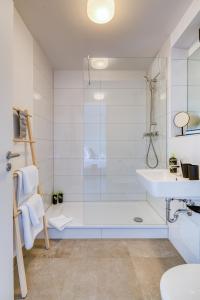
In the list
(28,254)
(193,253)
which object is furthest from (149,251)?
(28,254)

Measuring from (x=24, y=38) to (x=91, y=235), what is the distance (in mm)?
2343

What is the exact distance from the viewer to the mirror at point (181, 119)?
2240 mm

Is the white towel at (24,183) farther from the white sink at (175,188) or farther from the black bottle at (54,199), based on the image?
the black bottle at (54,199)

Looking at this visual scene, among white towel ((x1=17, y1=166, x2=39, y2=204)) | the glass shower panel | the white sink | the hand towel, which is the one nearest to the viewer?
the white sink

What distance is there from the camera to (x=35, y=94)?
256cm

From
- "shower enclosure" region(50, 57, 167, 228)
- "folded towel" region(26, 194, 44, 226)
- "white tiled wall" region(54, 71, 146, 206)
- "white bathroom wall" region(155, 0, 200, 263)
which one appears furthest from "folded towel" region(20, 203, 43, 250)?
"white tiled wall" region(54, 71, 146, 206)

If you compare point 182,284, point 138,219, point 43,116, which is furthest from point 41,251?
point 43,116

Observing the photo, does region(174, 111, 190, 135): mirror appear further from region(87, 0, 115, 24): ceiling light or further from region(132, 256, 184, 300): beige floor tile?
region(132, 256, 184, 300): beige floor tile

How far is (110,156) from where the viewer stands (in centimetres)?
340

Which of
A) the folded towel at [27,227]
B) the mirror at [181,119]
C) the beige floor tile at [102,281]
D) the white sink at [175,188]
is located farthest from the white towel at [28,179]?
the mirror at [181,119]

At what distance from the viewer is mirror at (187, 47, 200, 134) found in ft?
6.88

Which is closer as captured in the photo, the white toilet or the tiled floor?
the white toilet

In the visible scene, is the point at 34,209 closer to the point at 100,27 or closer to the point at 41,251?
the point at 41,251

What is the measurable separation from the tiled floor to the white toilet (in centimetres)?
50
